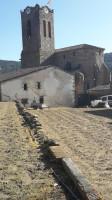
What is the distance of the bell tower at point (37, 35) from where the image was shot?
133 ft

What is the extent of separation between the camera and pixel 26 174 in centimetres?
363

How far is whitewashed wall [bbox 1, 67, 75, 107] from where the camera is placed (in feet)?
87.7

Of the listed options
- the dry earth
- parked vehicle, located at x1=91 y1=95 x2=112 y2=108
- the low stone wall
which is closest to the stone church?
parked vehicle, located at x1=91 y1=95 x2=112 y2=108

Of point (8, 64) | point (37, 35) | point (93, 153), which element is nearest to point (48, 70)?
point (37, 35)

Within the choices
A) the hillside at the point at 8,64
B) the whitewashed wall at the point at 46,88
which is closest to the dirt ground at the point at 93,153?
the whitewashed wall at the point at 46,88

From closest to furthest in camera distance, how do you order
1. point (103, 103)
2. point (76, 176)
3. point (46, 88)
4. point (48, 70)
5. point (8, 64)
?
point (76, 176)
point (103, 103)
point (48, 70)
point (46, 88)
point (8, 64)

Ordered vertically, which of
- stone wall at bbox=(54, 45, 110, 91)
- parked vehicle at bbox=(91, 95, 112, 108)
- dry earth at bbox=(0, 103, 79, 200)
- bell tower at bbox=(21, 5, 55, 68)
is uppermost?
bell tower at bbox=(21, 5, 55, 68)

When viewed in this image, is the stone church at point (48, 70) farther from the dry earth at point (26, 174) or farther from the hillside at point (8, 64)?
the hillside at point (8, 64)

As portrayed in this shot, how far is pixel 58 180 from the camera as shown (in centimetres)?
339

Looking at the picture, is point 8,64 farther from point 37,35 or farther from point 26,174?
point 26,174

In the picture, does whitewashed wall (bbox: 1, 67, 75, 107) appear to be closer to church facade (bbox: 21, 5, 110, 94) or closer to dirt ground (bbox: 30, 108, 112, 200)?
church facade (bbox: 21, 5, 110, 94)

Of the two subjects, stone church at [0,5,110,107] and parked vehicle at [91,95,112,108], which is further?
stone church at [0,5,110,107]

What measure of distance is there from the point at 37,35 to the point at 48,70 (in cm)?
1481

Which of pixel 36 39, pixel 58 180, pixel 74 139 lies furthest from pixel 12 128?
pixel 36 39
